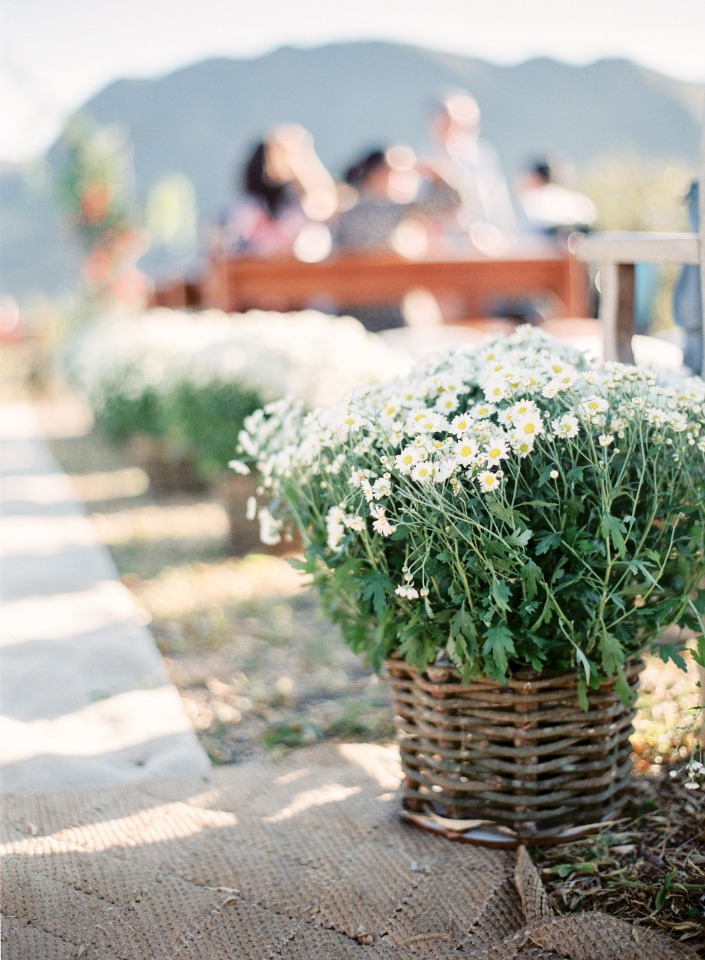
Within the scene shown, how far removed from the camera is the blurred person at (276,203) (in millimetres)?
6379

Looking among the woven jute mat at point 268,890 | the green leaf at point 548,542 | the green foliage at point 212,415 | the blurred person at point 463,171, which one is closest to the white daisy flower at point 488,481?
the green leaf at point 548,542

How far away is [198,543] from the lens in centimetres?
448

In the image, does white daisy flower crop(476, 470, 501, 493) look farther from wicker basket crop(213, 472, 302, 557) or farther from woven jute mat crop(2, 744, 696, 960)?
wicker basket crop(213, 472, 302, 557)

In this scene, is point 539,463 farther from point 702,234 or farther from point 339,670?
point 339,670

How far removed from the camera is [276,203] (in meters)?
6.46

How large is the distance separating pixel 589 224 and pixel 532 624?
235 inches

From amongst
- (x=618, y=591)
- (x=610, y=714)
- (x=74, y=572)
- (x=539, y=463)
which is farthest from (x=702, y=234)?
(x=74, y=572)

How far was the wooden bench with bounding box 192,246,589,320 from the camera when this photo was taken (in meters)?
5.73

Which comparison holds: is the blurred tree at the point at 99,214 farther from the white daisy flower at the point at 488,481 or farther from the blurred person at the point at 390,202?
the white daisy flower at the point at 488,481

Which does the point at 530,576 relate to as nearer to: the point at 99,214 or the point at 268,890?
the point at 268,890

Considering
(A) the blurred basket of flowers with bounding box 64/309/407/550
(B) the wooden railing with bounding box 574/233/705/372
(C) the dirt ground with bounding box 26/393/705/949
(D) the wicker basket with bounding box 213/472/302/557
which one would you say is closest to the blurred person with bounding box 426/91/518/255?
(A) the blurred basket of flowers with bounding box 64/309/407/550

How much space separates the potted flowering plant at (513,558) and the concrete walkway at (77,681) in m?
0.73

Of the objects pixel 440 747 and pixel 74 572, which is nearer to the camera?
pixel 440 747

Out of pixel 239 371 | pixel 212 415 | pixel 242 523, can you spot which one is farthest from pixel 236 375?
pixel 242 523
